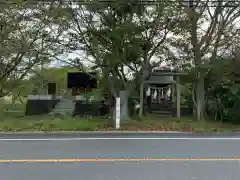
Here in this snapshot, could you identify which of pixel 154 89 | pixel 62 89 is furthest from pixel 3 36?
pixel 62 89

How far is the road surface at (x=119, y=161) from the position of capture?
6734 mm

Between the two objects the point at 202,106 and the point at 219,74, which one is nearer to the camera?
the point at 219,74

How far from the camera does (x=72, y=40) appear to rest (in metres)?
19.5

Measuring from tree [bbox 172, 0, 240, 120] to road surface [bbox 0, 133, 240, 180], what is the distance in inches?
340

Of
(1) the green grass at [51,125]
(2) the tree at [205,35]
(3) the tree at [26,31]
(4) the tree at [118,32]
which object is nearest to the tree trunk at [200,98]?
(2) the tree at [205,35]

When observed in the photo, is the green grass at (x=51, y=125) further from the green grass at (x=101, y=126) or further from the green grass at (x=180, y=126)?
the green grass at (x=180, y=126)

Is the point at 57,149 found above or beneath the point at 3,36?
beneath

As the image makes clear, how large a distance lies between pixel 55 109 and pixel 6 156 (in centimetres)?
1662

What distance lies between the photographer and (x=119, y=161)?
8.14 m

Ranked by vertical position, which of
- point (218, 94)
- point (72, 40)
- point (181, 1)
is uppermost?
point (181, 1)

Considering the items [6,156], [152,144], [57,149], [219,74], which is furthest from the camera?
[219,74]

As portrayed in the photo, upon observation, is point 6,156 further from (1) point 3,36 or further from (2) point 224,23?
(2) point 224,23

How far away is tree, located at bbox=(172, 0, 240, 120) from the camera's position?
18.8 m

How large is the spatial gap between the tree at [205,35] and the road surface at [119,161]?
863 centimetres
